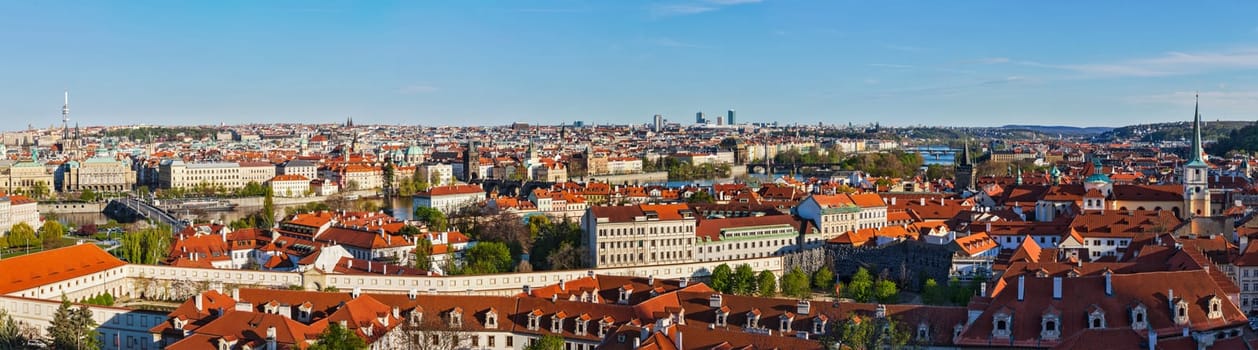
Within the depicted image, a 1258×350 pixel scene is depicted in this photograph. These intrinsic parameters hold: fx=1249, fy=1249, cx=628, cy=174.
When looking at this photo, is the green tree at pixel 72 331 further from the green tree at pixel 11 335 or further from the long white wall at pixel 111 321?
the green tree at pixel 11 335

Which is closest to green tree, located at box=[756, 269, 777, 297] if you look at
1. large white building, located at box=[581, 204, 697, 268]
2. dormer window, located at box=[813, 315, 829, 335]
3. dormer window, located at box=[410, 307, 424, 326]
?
large white building, located at box=[581, 204, 697, 268]

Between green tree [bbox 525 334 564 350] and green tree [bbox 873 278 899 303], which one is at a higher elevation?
green tree [bbox 525 334 564 350]

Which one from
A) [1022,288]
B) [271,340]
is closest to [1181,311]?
[1022,288]

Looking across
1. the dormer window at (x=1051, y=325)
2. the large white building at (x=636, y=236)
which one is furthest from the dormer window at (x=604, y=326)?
the large white building at (x=636, y=236)

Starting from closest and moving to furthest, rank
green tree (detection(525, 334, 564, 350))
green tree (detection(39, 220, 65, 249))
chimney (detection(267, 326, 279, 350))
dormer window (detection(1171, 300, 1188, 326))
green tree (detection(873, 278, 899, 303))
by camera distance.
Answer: green tree (detection(525, 334, 564, 350))
chimney (detection(267, 326, 279, 350))
dormer window (detection(1171, 300, 1188, 326))
green tree (detection(873, 278, 899, 303))
green tree (detection(39, 220, 65, 249))

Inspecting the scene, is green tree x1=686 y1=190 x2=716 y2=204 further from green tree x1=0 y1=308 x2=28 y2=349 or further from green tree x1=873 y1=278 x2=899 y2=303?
green tree x1=0 y1=308 x2=28 y2=349
